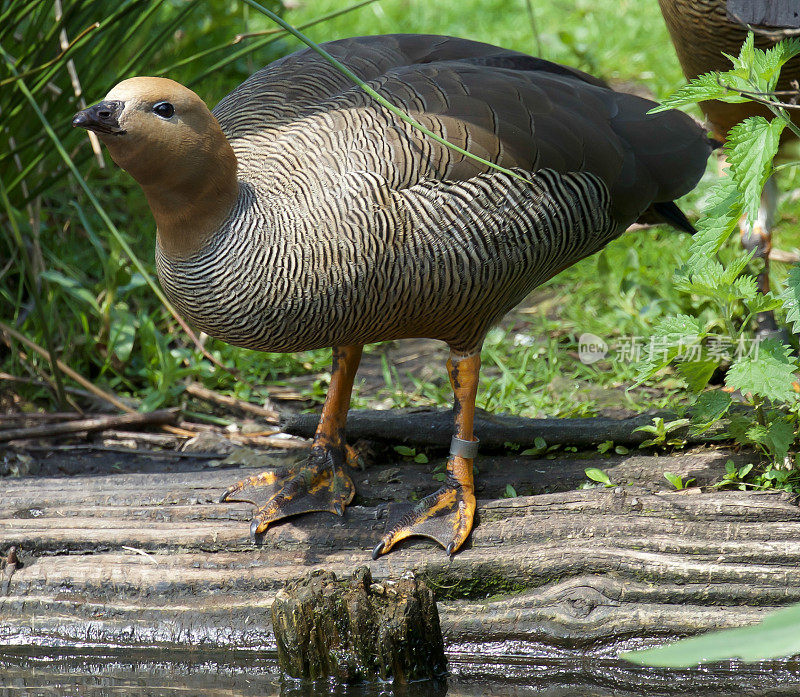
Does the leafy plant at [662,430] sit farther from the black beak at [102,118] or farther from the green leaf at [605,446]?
the black beak at [102,118]

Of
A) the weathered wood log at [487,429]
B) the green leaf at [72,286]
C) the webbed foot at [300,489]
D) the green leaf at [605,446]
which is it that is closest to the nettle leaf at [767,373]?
the weathered wood log at [487,429]

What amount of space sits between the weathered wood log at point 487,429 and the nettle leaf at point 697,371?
267mm

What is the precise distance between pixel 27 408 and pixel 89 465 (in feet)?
1.93

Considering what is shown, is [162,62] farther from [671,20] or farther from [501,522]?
[501,522]

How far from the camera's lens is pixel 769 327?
13.6 ft

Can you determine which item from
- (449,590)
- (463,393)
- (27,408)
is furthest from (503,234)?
(27,408)

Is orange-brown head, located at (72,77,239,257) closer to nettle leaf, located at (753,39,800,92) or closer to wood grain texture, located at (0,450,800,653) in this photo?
wood grain texture, located at (0,450,800,653)

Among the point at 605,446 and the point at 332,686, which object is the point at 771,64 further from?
the point at 332,686

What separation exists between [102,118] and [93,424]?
199 centimetres

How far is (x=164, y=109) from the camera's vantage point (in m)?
2.67

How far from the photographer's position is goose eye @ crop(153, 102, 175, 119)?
266 cm

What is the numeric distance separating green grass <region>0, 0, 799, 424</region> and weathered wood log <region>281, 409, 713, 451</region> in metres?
0.50

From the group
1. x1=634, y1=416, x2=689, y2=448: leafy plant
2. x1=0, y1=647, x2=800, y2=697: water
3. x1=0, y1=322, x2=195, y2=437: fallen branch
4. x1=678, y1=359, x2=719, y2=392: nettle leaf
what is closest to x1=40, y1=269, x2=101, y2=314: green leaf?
x1=0, y1=322, x2=195, y2=437: fallen branch

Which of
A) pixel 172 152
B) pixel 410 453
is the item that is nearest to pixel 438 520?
pixel 410 453
